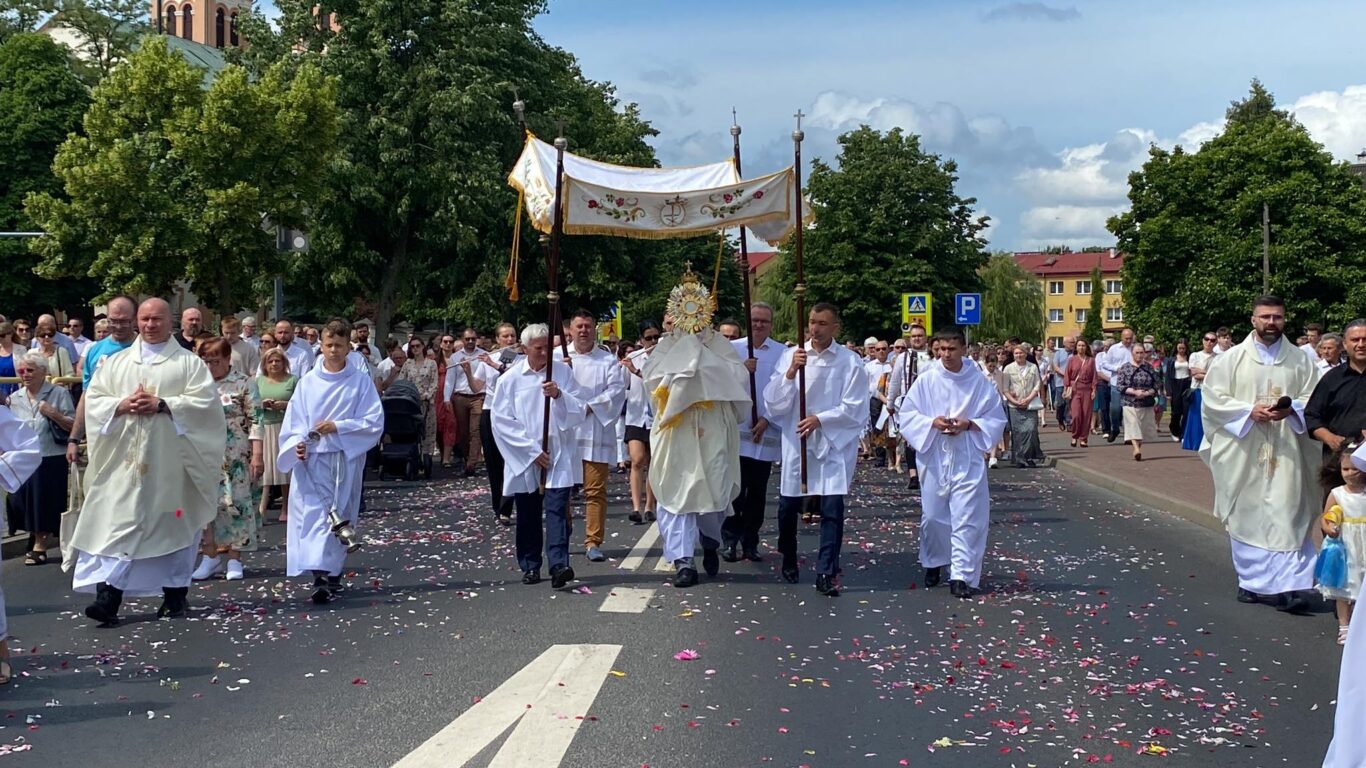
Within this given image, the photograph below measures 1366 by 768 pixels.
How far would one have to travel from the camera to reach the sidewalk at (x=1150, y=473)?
48.8 ft

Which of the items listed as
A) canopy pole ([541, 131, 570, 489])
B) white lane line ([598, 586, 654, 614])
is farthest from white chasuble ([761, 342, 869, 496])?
canopy pole ([541, 131, 570, 489])

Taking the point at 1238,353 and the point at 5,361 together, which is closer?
the point at 1238,353

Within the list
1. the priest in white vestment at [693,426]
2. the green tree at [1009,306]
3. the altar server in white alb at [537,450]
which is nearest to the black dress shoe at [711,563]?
the priest in white vestment at [693,426]

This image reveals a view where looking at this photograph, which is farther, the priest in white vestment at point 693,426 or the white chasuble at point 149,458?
the priest in white vestment at point 693,426

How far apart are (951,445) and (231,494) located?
5.13 m

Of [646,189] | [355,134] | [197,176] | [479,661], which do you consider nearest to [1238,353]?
[646,189]

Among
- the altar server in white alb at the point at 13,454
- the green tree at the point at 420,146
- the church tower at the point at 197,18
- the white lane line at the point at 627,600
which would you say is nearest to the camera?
the altar server in white alb at the point at 13,454

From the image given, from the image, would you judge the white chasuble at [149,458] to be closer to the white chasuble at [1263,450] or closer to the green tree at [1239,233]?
the white chasuble at [1263,450]

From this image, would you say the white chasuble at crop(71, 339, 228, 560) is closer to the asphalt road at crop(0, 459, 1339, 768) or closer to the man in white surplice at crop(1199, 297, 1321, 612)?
the asphalt road at crop(0, 459, 1339, 768)

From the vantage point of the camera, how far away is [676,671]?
7.18 meters

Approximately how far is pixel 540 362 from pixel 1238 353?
4.80m

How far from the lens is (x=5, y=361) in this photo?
13.3 meters

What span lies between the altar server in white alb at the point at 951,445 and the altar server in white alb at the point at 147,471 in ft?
15.2

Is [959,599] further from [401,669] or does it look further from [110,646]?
[110,646]
